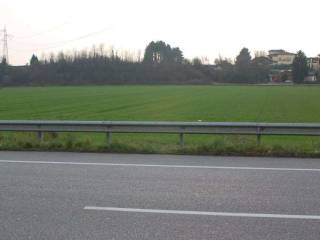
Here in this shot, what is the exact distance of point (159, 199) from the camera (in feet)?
19.3

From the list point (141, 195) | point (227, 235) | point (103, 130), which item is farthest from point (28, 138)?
point (227, 235)

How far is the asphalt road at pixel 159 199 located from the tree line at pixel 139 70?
121 m

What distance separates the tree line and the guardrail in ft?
386

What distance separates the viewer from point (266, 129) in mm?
10352

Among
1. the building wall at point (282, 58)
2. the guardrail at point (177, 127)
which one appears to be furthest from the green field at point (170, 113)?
the building wall at point (282, 58)

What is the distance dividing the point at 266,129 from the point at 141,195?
17.1 ft

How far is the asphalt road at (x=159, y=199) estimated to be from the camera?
462cm

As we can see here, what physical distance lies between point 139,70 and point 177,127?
5192 inches

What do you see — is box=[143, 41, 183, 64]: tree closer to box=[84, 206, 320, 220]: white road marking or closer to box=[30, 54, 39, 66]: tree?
box=[30, 54, 39, 66]: tree

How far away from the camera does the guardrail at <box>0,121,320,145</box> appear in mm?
10133

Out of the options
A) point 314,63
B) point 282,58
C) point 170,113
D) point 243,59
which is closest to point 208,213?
point 170,113

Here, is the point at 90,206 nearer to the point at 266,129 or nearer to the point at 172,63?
the point at 266,129

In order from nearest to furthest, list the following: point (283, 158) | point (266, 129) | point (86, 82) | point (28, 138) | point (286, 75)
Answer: point (283, 158) < point (266, 129) < point (28, 138) < point (86, 82) < point (286, 75)

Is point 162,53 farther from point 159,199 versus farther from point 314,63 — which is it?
point 159,199
